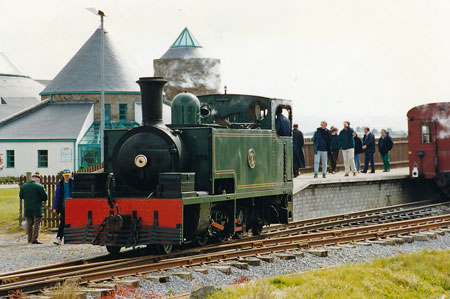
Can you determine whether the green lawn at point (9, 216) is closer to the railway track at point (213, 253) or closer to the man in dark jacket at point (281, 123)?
the railway track at point (213, 253)

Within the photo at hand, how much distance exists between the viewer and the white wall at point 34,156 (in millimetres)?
38250

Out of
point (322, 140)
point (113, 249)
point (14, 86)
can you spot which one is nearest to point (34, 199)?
Result: point (113, 249)

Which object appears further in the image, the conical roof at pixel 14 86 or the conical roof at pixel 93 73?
the conical roof at pixel 14 86

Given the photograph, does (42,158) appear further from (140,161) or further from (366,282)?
(366,282)

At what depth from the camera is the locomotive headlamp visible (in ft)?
34.3

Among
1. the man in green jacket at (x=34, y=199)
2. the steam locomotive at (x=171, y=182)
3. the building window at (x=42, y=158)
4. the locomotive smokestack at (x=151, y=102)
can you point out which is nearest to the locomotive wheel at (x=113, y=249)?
the steam locomotive at (x=171, y=182)

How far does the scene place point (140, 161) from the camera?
10492 millimetres

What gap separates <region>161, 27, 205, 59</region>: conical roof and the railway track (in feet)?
133

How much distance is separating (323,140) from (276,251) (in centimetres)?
1028

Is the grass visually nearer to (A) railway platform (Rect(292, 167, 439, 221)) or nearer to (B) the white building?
(A) railway platform (Rect(292, 167, 439, 221))

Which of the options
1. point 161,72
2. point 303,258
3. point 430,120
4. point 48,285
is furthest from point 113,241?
point 161,72

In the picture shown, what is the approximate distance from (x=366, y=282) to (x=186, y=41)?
1998 inches

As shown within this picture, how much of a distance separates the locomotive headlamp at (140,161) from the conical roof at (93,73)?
31482 millimetres

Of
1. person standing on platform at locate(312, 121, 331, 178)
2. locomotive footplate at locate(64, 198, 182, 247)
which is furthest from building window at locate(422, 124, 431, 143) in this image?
locomotive footplate at locate(64, 198, 182, 247)
